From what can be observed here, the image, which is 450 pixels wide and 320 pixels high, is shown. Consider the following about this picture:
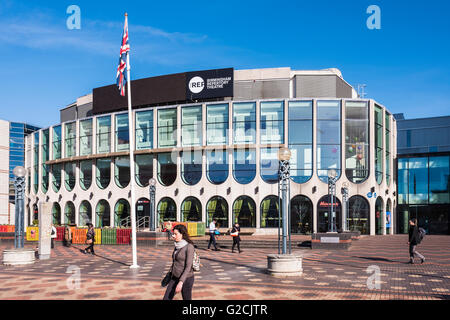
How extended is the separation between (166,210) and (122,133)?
30.9 ft

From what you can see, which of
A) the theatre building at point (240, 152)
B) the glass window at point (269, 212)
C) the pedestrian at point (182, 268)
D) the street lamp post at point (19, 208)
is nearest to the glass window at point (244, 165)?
the theatre building at point (240, 152)

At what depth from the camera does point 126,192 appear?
45.7m

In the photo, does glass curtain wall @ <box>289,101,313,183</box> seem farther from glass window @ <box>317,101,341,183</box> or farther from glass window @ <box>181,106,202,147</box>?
glass window @ <box>181,106,202,147</box>

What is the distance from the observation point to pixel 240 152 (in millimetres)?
41719

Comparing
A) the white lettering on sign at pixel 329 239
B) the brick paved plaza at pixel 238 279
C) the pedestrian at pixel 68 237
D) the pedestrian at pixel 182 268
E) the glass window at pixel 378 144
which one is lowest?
the pedestrian at pixel 68 237

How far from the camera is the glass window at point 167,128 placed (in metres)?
44.1

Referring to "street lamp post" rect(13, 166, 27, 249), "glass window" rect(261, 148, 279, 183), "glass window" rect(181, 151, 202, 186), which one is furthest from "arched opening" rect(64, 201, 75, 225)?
"street lamp post" rect(13, 166, 27, 249)

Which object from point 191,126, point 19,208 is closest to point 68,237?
point 19,208

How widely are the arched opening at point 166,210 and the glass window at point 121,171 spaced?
4995 millimetres

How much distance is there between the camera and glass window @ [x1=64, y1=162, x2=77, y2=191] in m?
50.0

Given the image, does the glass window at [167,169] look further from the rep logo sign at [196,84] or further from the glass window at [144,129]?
A: the rep logo sign at [196,84]

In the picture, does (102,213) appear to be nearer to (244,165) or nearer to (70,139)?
(70,139)

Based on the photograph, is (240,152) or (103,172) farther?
(103,172)
